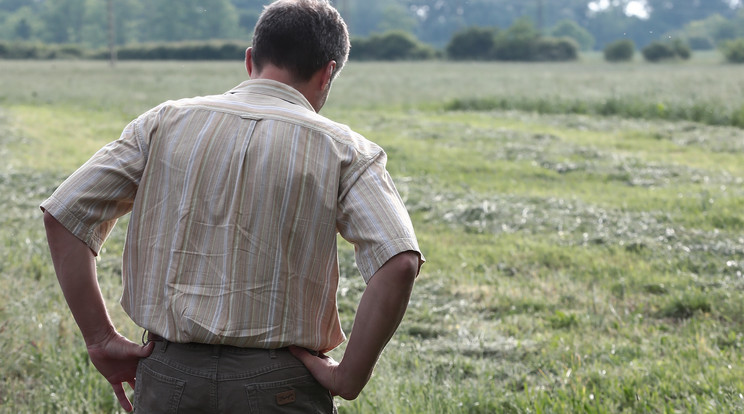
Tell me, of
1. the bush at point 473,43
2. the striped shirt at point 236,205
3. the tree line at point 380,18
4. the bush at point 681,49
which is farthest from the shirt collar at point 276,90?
the bush at point 473,43

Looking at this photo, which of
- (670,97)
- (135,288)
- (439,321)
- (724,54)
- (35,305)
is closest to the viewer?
(135,288)

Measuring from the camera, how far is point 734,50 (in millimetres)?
53406

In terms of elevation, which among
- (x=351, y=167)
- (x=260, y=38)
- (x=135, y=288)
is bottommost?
(x=135, y=288)

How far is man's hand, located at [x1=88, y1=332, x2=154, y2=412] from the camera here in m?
2.22

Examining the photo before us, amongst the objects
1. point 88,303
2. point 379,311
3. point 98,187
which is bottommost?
point 88,303

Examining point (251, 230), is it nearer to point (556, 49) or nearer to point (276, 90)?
point (276, 90)

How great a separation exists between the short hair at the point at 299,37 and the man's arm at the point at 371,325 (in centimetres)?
59

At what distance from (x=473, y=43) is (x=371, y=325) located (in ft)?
252

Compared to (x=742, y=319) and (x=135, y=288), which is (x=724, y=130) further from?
(x=135, y=288)

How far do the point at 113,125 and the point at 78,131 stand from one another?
1257 millimetres


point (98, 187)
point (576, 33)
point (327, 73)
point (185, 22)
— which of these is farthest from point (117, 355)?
point (576, 33)

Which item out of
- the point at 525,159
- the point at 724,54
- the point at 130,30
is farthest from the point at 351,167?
the point at 130,30

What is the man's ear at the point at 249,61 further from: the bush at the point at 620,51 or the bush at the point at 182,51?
the bush at the point at 620,51

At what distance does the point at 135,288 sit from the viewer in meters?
2.17
